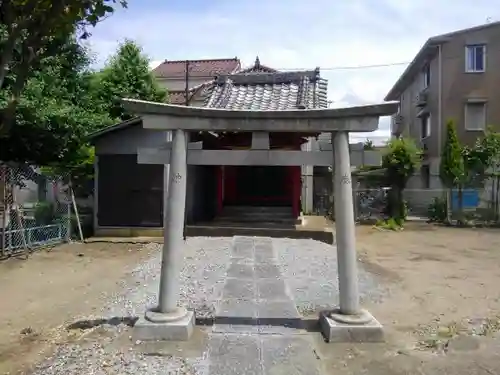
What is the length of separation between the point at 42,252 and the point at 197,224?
15.0 ft

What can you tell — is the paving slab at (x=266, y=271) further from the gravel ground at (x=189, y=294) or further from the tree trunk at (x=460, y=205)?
the tree trunk at (x=460, y=205)

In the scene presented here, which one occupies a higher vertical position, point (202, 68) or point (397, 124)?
point (202, 68)

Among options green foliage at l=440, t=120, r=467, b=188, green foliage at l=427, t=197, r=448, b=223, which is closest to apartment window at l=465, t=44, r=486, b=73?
green foliage at l=440, t=120, r=467, b=188

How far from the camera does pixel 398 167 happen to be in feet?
65.0

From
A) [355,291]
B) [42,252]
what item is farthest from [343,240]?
[42,252]

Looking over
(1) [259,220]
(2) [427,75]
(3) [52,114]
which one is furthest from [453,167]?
(3) [52,114]

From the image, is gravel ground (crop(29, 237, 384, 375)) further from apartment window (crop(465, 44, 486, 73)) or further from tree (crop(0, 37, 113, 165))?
apartment window (crop(465, 44, 486, 73))

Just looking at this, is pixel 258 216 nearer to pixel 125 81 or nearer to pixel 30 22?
pixel 125 81

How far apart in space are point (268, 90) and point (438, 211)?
10688 millimetres

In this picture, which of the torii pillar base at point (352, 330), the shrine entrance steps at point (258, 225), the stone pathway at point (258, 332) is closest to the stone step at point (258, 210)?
the shrine entrance steps at point (258, 225)

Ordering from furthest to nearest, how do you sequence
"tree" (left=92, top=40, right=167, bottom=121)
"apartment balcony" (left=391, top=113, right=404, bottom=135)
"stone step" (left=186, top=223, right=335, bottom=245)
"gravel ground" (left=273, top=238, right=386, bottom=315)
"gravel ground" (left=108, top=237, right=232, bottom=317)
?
"apartment balcony" (left=391, top=113, right=404, bottom=135) < "tree" (left=92, top=40, right=167, bottom=121) < "stone step" (left=186, top=223, right=335, bottom=245) < "gravel ground" (left=273, top=238, right=386, bottom=315) < "gravel ground" (left=108, top=237, right=232, bottom=317)

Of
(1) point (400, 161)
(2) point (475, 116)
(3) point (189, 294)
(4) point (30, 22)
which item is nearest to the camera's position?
(4) point (30, 22)

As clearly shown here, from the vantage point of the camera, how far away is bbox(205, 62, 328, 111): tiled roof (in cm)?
1339

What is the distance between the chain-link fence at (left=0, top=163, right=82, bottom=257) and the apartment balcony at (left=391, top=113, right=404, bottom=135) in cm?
2584
